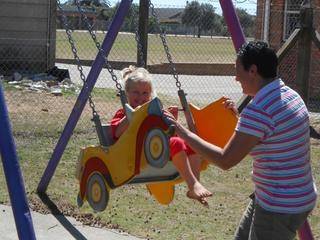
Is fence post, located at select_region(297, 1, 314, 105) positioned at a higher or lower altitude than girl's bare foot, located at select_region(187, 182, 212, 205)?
higher

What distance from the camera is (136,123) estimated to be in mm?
3641

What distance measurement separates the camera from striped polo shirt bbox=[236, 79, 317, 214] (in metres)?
2.79

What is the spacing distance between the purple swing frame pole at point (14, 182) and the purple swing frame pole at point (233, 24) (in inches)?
81.2

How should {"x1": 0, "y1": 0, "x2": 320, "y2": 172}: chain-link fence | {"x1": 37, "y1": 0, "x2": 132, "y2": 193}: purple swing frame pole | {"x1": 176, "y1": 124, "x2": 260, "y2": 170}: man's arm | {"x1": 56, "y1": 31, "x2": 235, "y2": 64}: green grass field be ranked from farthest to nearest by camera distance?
{"x1": 56, "y1": 31, "x2": 235, "y2": 64}: green grass field
{"x1": 0, "y1": 0, "x2": 320, "y2": 172}: chain-link fence
{"x1": 37, "y1": 0, "x2": 132, "y2": 193}: purple swing frame pole
{"x1": 176, "y1": 124, "x2": 260, "y2": 170}: man's arm

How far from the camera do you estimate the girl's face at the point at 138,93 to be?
4.17 meters

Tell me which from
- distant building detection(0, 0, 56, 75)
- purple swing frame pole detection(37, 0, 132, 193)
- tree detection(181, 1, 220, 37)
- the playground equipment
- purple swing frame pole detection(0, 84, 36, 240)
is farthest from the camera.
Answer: distant building detection(0, 0, 56, 75)

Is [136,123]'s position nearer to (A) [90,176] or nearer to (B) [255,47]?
(A) [90,176]

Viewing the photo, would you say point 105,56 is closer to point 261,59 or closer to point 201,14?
point 261,59

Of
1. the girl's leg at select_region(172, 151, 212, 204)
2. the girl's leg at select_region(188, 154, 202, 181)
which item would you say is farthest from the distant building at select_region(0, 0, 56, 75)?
the girl's leg at select_region(172, 151, 212, 204)

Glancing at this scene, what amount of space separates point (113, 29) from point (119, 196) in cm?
163

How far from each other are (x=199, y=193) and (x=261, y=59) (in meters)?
0.97

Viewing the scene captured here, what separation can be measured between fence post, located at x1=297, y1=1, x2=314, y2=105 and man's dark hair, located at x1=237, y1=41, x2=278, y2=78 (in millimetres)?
5275

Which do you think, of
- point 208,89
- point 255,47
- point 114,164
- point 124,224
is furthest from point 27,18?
point 255,47

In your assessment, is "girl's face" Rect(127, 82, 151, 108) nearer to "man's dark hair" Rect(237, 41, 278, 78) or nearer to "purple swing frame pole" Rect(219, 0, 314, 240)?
"purple swing frame pole" Rect(219, 0, 314, 240)
